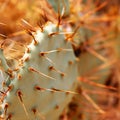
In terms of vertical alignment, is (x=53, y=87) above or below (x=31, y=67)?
below

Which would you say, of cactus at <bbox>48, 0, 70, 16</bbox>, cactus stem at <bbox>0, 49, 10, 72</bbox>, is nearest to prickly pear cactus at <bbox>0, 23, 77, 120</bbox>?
cactus stem at <bbox>0, 49, 10, 72</bbox>

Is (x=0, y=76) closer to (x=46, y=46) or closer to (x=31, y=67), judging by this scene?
(x=31, y=67)

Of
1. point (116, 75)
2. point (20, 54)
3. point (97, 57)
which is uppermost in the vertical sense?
point (20, 54)

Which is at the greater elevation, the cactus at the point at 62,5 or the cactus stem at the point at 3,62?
the cactus at the point at 62,5

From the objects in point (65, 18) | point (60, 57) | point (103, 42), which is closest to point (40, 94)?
point (60, 57)

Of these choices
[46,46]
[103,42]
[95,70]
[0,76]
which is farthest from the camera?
[103,42]

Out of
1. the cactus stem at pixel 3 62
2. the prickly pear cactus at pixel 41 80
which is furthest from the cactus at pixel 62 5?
the cactus stem at pixel 3 62

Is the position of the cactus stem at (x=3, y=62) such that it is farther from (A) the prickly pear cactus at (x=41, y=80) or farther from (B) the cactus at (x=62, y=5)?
(B) the cactus at (x=62, y=5)

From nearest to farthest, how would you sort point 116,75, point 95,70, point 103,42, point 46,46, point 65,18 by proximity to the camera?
point 46,46 < point 65,18 < point 95,70 < point 103,42 < point 116,75

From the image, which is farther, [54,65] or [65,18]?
[65,18]
